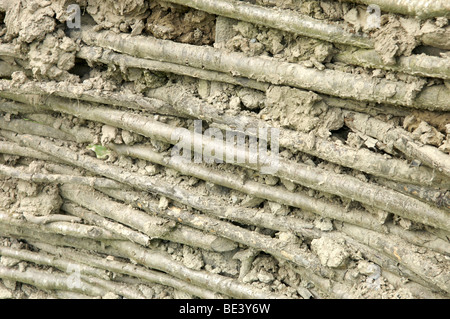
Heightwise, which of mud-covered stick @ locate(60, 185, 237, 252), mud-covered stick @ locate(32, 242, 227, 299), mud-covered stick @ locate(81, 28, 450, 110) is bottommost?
mud-covered stick @ locate(32, 242, 227, 299)

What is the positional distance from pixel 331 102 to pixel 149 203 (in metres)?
1.78

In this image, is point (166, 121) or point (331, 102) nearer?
point (331, 102)

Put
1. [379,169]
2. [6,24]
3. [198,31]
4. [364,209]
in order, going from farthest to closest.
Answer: [6,24], [198,31], [364,209], [379,169]

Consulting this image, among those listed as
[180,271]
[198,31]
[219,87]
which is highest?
[198,31]

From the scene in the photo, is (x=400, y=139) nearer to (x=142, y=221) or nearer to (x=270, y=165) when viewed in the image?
(x=270, y=165)

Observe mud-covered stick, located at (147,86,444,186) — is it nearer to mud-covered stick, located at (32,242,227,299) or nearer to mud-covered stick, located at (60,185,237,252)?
mud-covered stick, located at (60,185,237,252)

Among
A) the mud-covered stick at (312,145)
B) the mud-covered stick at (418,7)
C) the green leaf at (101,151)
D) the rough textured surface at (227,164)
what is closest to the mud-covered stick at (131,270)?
the rough textured surface at (227,164)

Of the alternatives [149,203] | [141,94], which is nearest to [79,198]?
[149,203]

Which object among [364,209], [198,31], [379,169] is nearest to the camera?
[379,169]

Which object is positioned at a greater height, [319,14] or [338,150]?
[319,14]

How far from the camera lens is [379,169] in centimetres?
417

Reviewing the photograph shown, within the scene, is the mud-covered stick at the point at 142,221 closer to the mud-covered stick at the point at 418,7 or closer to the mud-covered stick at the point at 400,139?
the mud-covered stick at the point at 400,139

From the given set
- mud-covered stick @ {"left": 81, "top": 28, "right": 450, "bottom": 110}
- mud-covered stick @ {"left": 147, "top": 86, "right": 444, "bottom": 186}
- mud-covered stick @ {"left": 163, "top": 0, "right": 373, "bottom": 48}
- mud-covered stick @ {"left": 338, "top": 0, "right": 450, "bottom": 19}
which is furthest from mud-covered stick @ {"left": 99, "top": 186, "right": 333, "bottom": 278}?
mud-covered stick @ {"left": 338, "top": 0, "right": 450, "bottom": 19}

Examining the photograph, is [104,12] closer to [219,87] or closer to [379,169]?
[219,87]
